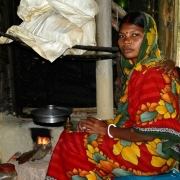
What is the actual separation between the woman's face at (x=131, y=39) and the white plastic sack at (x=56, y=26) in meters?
0.71

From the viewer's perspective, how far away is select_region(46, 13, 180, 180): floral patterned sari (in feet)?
6.70

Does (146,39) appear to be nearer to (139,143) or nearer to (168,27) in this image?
(139,143)

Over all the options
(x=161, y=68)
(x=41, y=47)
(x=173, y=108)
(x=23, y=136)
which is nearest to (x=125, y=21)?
(x=161, y=68)

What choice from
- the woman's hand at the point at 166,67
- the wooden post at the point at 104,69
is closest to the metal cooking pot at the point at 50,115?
the wooden post at the point at 104,69

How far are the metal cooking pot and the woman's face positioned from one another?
149cm

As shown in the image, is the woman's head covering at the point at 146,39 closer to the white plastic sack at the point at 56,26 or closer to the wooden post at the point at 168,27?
the white plastic sack at the point at 56,26

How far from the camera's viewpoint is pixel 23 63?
409 cm

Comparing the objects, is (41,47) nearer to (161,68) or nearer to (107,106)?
(107,106)

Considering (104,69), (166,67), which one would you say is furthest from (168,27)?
(166,67)

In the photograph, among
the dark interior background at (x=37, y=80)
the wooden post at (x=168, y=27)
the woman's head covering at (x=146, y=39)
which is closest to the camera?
the woman's head covering at (x=146, y=39)

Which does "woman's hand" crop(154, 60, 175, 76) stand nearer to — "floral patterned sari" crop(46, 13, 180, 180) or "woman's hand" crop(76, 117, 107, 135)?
"floral patterned sari" crop(46, 13, 180, 180)

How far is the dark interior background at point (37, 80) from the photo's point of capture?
3.94 metres

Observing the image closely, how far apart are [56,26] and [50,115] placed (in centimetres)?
106

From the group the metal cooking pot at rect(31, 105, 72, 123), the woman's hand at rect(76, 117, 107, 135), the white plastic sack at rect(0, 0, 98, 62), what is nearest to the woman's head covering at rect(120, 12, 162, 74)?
the woman's hand at rect(76, 117, 107, 135)
